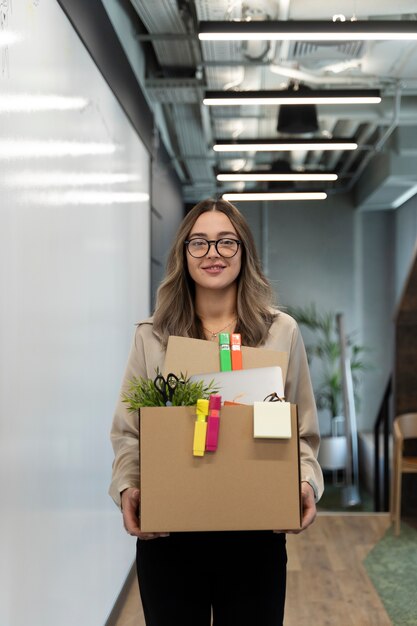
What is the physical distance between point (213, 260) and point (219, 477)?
0.41 m

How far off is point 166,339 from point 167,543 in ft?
1.21

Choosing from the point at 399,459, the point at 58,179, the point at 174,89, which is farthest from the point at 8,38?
the point at 399,459

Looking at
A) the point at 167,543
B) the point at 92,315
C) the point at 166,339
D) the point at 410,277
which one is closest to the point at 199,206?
the point at 166,339

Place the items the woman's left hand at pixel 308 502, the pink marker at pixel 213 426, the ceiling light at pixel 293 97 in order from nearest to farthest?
the pink marker at pixel 213 426 → the woman's left hand at pixel 308 502 → the ceiling light at pixel 293 97

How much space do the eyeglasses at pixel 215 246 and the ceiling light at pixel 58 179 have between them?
574mm

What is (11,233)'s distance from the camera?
2.02 m

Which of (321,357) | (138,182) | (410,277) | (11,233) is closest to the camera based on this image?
(11,233)

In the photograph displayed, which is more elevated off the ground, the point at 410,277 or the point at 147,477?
the point at 410,277

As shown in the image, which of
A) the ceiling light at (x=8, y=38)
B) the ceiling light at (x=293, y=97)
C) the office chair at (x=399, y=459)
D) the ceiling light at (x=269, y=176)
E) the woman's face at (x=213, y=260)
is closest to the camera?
the woman's face at (x=213, y=260)

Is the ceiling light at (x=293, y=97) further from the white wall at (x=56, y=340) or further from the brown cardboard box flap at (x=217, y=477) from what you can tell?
the brown cardboard box flap at (x=217, y=477)

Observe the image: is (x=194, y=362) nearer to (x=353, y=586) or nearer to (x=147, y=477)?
(x=147, y=477)

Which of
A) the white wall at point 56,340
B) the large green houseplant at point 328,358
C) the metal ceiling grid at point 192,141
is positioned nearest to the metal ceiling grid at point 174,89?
the metal ceiling grid at point 192,141

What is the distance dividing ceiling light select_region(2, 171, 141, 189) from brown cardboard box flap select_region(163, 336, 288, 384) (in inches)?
26.9

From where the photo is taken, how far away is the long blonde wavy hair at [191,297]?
5.37 feet
